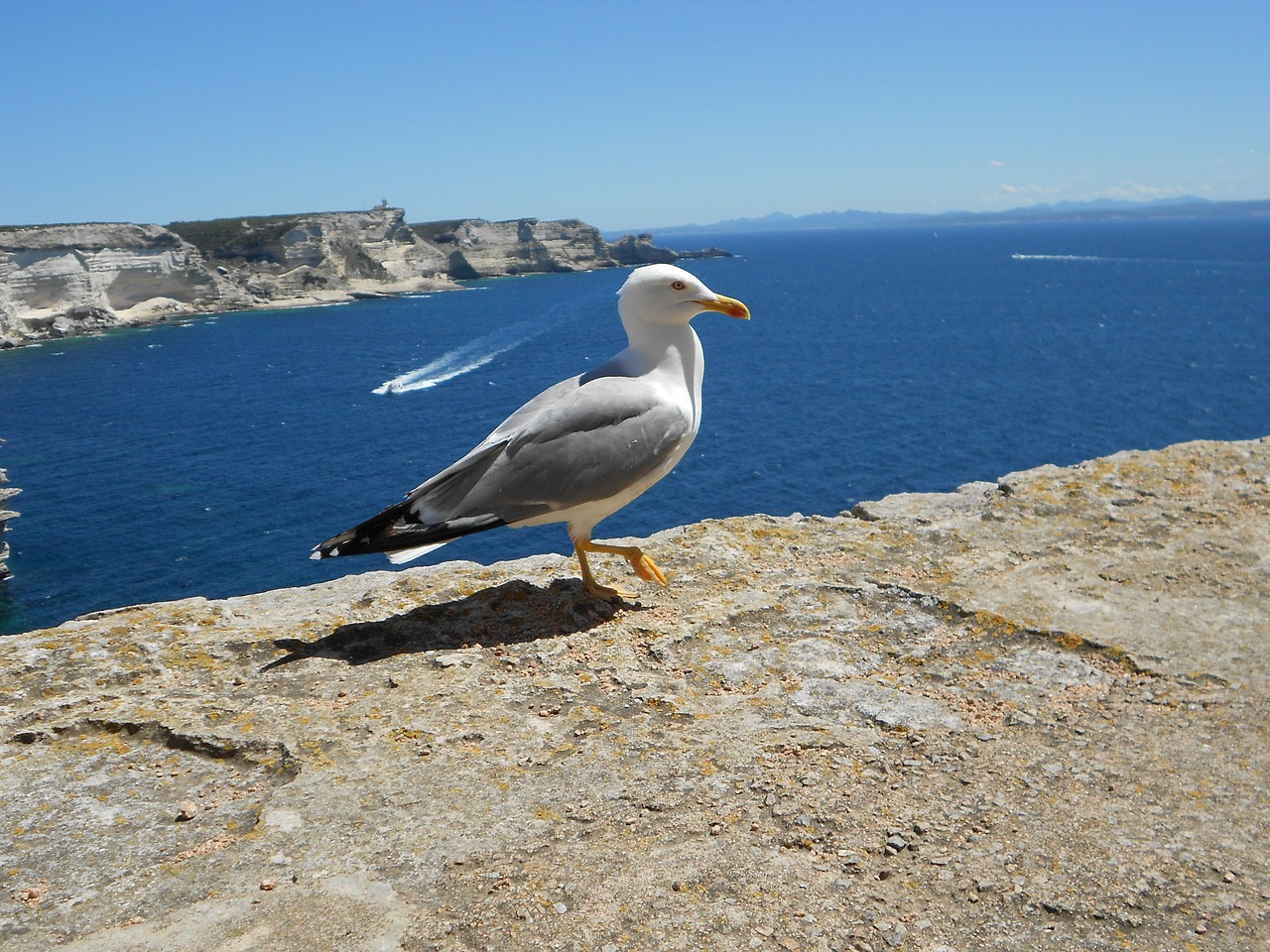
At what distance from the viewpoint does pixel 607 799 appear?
14.0ft

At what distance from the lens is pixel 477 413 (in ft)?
192

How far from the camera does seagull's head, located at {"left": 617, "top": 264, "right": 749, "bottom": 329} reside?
21.0 ft

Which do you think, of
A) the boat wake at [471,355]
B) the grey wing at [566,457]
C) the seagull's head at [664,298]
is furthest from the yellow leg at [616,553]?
the boat wake at [471,355]

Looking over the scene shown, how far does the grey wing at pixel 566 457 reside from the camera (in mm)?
6070

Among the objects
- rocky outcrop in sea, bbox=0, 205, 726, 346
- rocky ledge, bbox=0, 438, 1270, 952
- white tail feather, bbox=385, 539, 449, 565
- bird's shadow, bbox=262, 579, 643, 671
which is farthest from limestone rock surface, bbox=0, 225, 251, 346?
rocky ledge, bbox=0, 438, 1270, 952

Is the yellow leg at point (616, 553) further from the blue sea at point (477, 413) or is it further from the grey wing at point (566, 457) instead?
the blue sea at point (477, 413)

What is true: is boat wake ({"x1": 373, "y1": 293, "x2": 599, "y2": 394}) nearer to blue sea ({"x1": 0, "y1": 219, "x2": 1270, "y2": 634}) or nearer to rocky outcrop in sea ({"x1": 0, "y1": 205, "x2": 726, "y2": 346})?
blue sea ({"x1": 0, "y1": 219, "x2": 1270, "y2": 634})

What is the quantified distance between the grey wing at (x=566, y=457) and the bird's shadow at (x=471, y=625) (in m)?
0.73

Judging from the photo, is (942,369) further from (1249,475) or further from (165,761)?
(165,761)

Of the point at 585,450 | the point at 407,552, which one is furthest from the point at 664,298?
the point at 407,552

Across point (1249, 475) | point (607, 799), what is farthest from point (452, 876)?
point (1249, 475)

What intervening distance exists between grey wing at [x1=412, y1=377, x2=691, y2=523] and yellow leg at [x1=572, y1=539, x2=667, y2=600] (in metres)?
0.54

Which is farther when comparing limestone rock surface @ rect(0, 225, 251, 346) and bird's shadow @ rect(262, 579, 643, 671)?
limestone rock surface @ rect(0, 225, 251, 346)

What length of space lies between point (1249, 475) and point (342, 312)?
117m
